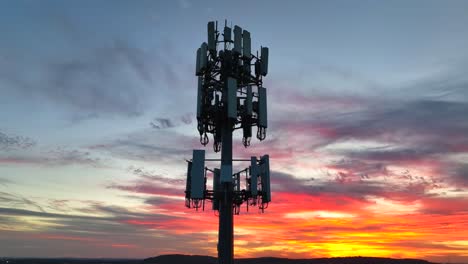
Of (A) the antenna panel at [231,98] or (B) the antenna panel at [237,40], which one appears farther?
(B) the antenna panel at [237,40]

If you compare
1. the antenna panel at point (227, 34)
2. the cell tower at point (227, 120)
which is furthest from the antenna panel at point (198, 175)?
the antenna panel at point (227, 34)

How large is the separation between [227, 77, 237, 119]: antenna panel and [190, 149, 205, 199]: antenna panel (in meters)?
3.87

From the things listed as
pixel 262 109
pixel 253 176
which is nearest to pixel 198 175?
pixel 253 176

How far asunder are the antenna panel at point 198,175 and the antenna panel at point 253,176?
3.81m

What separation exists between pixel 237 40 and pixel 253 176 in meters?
11.5

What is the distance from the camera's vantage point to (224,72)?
1448 inches

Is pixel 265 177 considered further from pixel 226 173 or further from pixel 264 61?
pixel 264 61

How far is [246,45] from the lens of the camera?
122ft

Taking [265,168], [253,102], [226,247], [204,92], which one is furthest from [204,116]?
[226,247]

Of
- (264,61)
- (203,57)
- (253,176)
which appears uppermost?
(264,61)

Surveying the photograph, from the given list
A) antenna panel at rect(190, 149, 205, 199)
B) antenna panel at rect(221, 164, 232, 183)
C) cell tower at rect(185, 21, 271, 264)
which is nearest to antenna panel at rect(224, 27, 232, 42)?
cell tower at rect(185, 21, 271, 264)

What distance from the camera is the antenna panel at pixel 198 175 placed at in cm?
3375

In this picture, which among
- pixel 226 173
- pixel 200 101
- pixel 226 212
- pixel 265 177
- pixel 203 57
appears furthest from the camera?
pixel 203 57

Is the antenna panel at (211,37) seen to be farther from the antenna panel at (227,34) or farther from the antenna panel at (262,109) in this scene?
the antenna panel at (262,109)
